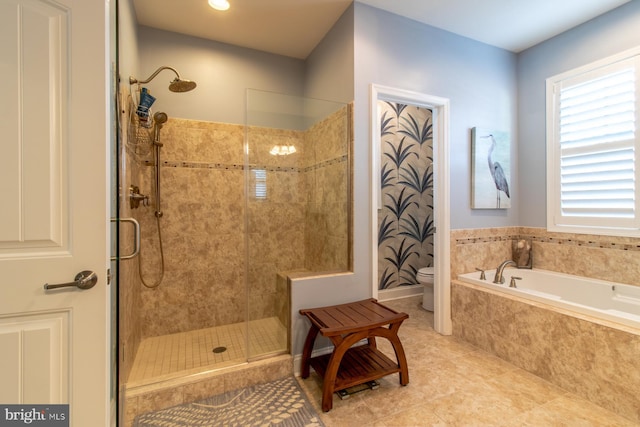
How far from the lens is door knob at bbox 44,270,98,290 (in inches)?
39.9

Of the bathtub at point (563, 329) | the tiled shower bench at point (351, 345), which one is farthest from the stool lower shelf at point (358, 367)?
the bathtub at point (563, 329)

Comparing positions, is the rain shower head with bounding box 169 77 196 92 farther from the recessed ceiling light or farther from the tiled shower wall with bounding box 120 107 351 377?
the recessed ceiling light

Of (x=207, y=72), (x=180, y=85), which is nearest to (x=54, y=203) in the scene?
Answer: (x=180, y=85)

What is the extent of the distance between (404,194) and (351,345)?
2.55 metres

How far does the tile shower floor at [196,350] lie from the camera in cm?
190

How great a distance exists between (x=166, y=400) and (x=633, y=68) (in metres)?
4.09

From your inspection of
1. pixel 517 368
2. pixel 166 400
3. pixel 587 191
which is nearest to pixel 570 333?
pixel 517 368

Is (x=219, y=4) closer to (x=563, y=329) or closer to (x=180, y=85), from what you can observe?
(x=180, y=85)

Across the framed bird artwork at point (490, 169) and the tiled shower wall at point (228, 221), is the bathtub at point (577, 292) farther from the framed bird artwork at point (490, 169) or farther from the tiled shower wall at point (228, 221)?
the tiled shower wall at point (228, 221)

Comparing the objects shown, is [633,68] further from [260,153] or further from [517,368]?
[260,153]

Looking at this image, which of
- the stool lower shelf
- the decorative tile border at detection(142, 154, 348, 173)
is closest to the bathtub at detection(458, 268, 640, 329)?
the stool lower shelf

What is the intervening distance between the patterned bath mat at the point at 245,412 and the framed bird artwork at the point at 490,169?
90.0 inches

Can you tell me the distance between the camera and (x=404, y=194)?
3799 millimetres

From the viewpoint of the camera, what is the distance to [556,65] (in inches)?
104
